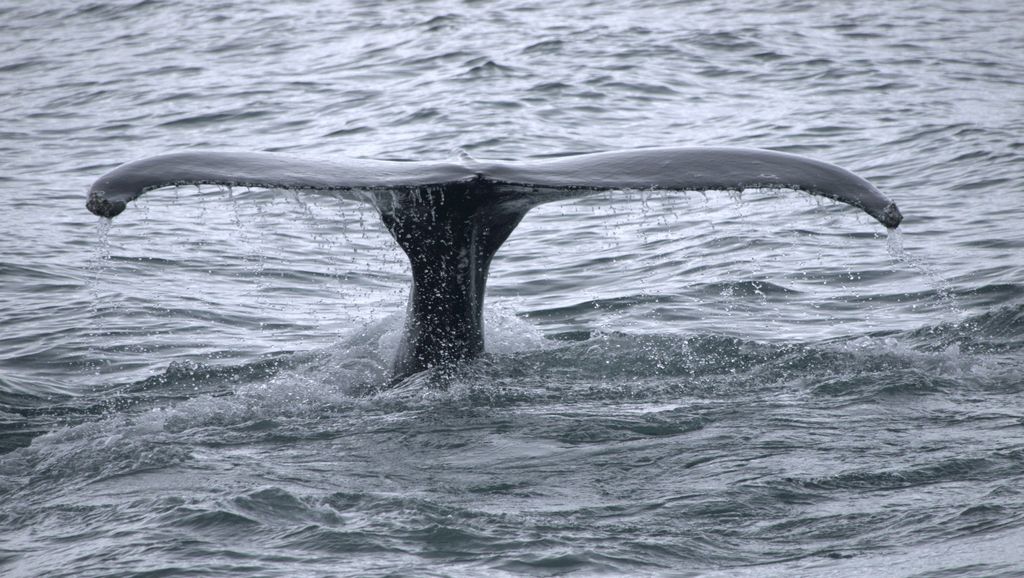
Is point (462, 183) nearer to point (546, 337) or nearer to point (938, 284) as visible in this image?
point (546, 337)

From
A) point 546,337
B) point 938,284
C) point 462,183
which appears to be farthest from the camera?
point 938,284

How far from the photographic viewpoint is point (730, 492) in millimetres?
5082

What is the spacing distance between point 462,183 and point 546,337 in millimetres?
2834

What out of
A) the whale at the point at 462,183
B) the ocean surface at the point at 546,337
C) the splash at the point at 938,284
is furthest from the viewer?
the splash at the point at 938,284

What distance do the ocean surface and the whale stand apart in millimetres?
281

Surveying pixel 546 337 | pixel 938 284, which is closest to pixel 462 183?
pixel 546 337

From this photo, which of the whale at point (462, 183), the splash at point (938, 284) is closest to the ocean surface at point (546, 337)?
the splash at point (938, 284)

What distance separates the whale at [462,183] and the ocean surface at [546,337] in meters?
0.28

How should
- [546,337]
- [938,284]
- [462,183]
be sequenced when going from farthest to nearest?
[938,284] < [546,337] < [462,183]

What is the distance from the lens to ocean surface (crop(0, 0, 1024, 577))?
4.79 m

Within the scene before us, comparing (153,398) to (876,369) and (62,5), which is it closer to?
(876,369)

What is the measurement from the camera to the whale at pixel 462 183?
5.12 m

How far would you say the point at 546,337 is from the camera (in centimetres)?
820

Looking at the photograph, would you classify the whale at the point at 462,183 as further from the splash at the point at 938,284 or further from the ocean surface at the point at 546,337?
the splash at the point at 938,284
